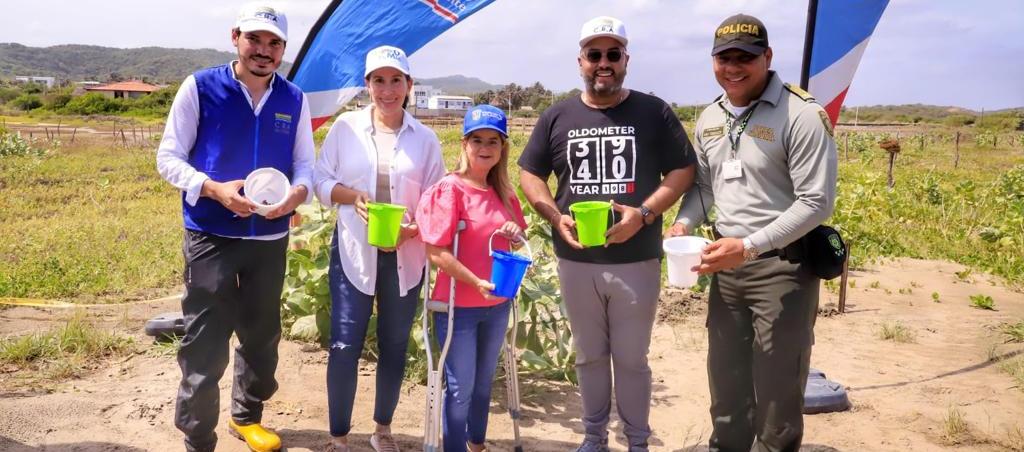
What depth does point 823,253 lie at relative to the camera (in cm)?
235

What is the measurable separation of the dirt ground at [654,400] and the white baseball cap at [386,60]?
64.5 inches

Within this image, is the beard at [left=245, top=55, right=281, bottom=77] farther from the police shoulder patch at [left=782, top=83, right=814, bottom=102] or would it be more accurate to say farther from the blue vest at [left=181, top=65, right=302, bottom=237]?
the police shoulder patch at [left=782, top=83, right=814, bottom=102]

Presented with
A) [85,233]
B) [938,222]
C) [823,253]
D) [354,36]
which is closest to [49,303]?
[85,233]

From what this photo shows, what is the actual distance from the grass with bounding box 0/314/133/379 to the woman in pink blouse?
246 centimetres

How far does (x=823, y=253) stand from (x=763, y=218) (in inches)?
8.8

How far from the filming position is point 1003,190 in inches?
366

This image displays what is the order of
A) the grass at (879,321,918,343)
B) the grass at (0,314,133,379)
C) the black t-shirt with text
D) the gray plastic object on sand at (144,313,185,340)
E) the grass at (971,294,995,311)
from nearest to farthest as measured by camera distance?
the black t-shirt with text → the grass at (0,314,133,379) → the gray plastic object on sand at (144,313,185,340) → the grass at (879,321,918,343) → the grass at (971,294,995,311)

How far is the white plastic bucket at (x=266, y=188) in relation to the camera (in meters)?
2.52

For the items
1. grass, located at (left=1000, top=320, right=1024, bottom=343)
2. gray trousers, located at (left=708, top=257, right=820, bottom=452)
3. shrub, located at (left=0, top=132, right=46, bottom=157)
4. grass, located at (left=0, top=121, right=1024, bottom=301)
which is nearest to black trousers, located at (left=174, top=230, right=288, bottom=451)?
gray trousers, located at (left=708, top=257, right=820, bottom=452)

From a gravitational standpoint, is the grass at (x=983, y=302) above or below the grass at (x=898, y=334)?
above

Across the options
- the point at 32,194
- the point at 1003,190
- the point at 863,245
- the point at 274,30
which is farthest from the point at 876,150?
the point at 274,30

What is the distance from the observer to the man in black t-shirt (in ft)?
8.82

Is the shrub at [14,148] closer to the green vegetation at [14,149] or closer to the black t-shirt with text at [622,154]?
the green vegetation at [14,149]

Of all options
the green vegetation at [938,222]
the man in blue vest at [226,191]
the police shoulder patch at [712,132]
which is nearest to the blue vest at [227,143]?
the man in blue vest at [226,191]
